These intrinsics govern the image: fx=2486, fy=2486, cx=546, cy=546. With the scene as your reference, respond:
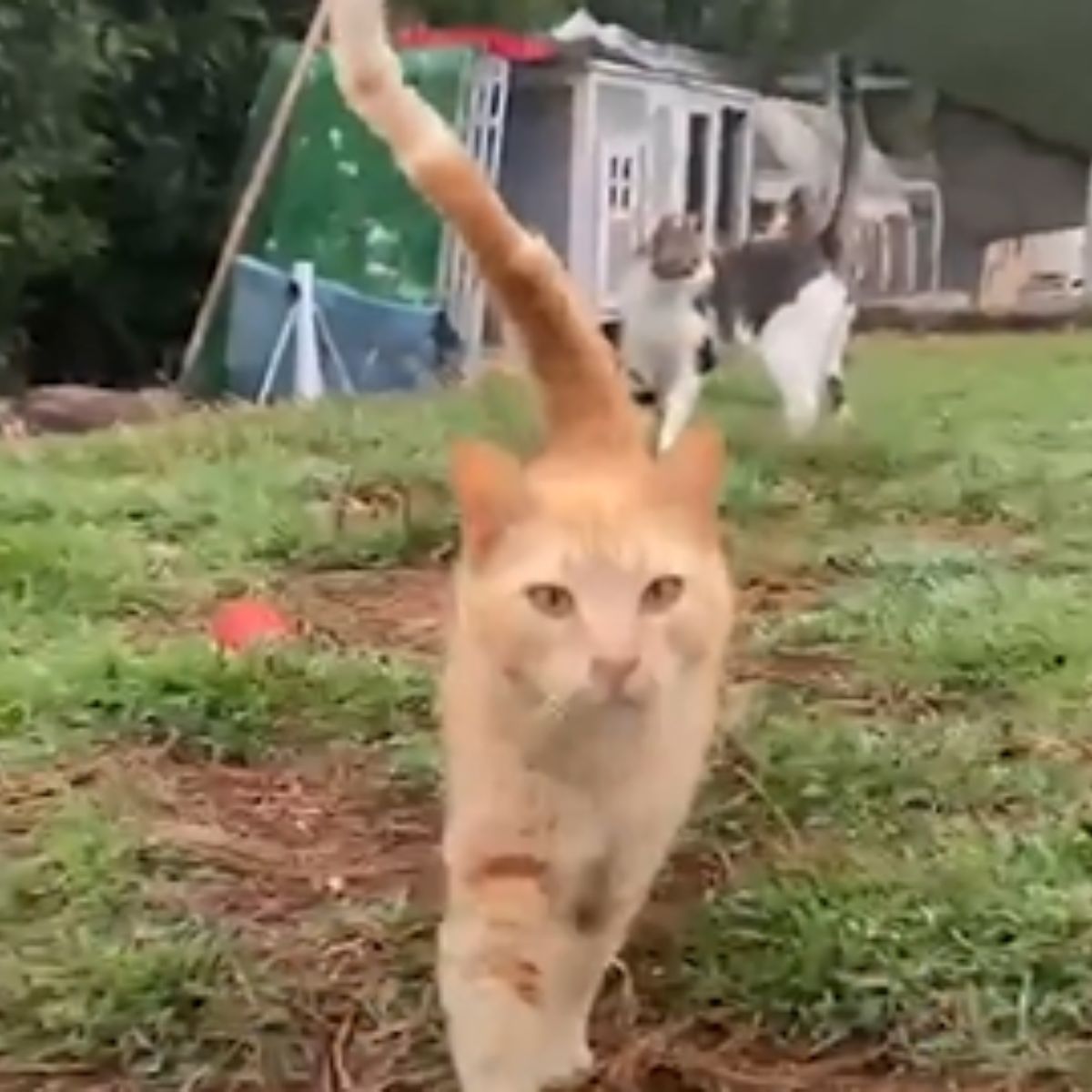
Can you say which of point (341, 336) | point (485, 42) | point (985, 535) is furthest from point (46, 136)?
point (985, 535)

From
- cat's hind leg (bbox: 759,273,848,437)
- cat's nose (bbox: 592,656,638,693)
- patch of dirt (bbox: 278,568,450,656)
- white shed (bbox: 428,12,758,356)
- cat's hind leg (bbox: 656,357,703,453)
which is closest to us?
cat's nose (bbox: 592,656,638,693)

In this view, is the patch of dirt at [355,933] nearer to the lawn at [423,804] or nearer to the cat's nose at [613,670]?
the lawn at [423,804]

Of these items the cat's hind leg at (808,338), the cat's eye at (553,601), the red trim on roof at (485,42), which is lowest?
the cat's hind leg at (808,338)

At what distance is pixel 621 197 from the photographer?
16.5 ft

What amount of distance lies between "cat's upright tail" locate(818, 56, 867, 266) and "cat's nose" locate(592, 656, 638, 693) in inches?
139

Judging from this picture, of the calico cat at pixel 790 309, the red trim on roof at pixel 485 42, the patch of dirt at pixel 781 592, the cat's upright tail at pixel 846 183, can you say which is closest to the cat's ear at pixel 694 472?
the patch of dirt at pixel 781 592

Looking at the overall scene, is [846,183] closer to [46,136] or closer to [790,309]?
[790,309]

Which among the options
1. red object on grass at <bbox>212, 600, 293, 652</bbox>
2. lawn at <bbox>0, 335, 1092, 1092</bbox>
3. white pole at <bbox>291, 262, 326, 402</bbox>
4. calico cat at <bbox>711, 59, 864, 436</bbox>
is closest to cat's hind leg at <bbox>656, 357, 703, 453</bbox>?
calico cat at <bbox>711, 59, 864, 436</bbox>

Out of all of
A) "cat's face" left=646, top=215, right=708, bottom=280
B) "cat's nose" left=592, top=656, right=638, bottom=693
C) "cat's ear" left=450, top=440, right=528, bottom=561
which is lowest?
"cat's face" left=646, top=215, right=708, bottom=280

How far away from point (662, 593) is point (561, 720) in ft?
0.27

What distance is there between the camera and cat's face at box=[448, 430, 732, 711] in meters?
1.24

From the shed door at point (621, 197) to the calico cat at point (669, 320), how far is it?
10.5 inches

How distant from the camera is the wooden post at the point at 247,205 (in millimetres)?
5285

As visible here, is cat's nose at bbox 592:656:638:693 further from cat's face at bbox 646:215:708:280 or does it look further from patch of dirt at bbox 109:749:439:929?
cat's face at bbox 646:215:708:280
